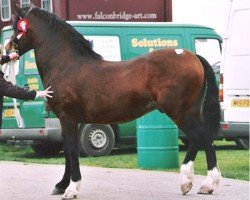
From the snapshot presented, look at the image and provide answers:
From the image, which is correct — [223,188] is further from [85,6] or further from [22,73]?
[85,6]

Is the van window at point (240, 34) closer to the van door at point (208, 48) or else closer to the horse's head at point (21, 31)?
the horse's head at point (21, 31)

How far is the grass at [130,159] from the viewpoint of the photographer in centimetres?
1316

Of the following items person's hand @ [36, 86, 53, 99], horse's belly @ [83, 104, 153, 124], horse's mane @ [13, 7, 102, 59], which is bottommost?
horse's belly @ [83, 104, 153, 124]

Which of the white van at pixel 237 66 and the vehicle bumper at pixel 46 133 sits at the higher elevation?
the white van at pixel 237 66

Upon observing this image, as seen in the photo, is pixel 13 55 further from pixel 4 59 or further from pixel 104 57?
pixel 104 57

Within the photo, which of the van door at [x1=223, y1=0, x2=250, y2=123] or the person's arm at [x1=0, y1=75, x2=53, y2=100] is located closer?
the person's arm at [x1=0, y1=75, x2=53, y2=100]

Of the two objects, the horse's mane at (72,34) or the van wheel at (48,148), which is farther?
the van wheel at (48,148)

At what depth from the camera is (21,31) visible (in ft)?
34.9

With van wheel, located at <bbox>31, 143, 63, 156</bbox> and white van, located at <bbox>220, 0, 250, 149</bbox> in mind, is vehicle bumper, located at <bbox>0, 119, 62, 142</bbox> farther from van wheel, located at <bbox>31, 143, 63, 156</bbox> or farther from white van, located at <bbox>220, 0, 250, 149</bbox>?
white van, located at <bbox>220, 0, 250, 149</bbox>

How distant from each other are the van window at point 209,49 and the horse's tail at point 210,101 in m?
7.51

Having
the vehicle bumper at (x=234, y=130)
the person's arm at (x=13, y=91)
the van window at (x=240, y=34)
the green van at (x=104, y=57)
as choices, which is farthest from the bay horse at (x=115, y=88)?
the green van at (x=104, y=57)

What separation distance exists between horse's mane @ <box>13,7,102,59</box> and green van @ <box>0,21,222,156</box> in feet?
18.2

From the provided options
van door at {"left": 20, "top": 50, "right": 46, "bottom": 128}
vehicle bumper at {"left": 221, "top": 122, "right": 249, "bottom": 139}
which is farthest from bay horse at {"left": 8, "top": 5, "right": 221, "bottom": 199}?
van door at {"left": 20, "top": 50, "right": 46, "bottom": 128}

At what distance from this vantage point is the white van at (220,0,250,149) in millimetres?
13000
